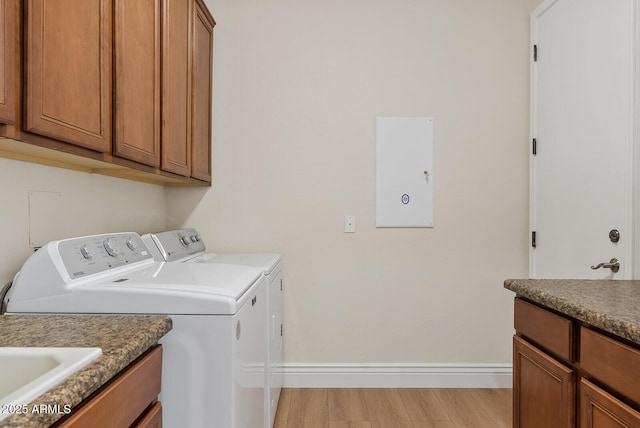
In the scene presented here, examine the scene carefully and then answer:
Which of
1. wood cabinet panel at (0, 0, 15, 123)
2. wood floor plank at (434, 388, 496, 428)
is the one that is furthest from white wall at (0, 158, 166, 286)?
wood floor plank at (434, 388, 496, 428)

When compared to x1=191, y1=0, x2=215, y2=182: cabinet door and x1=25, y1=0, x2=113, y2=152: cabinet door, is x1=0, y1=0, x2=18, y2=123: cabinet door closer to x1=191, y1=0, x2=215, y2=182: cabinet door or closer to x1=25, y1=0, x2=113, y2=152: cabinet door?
x1=25, y1=0, x2=113, y2=152: cabinet door

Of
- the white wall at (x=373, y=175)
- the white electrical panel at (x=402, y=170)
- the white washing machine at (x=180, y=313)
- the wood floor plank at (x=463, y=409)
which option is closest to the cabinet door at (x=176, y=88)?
the white wall at (x=373, y=175)

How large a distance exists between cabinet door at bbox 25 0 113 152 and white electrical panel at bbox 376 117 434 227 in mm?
1653

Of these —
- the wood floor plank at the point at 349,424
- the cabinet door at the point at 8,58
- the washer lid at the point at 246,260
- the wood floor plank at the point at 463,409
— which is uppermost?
the cabinet door at the point at 8,58

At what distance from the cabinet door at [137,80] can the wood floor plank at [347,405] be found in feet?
5.50

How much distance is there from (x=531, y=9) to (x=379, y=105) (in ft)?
3.94

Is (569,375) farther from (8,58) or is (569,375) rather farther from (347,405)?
(8,58)

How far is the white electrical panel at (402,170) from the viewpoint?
245 centimetres

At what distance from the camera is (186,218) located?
2475 millimetres

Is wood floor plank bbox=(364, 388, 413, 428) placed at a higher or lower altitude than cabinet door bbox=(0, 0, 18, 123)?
lower

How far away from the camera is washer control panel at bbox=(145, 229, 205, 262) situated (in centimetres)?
187

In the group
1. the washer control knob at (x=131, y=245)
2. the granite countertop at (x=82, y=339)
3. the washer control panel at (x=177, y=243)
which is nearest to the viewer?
the granite countertop at (x=82, y=339)

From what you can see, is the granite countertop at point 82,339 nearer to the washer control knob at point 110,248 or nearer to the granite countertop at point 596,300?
the washer control knob at point 110,248

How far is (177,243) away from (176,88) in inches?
32.6
